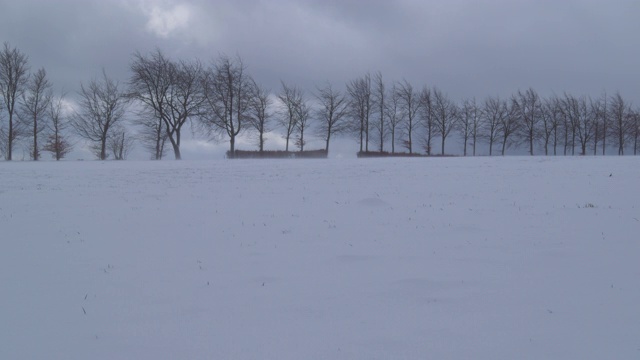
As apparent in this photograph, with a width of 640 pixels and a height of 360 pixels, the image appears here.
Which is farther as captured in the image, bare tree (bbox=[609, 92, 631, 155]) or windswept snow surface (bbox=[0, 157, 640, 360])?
bare tree (bbox=[609, 92, 631, 155])

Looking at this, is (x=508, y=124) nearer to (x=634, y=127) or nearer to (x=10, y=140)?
(x=634, y=127)

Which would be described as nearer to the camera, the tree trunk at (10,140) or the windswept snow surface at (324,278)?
the windswept snow surface at (324,278)

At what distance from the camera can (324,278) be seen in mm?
6043

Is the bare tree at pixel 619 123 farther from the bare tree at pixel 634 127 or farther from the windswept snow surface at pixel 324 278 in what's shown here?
the windswept snow surface at pixel 324 278

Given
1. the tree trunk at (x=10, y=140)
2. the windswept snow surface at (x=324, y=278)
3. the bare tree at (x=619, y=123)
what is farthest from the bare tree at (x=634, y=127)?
the tree trunk at (x=10, y=140)

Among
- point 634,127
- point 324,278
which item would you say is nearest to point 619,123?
point 634,127

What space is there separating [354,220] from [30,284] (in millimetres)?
6128

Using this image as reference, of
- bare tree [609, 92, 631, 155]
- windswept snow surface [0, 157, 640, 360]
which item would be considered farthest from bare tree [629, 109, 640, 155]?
windswept snow surface [0, 157, 640, 360]

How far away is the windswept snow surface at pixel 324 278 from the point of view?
4.21 meters

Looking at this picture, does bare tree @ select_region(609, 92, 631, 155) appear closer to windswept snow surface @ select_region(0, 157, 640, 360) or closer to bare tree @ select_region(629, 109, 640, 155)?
bare tree @ select_region(629, 109, 640, 155)

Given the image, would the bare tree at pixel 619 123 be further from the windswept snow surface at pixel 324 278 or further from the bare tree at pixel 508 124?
the windswept snow surface at pixel 324 278

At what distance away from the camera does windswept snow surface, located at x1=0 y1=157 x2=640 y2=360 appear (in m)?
4.21

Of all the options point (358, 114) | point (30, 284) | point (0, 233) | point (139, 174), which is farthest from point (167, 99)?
point (30, 284)

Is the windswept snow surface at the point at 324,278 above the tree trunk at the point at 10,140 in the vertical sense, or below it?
below
